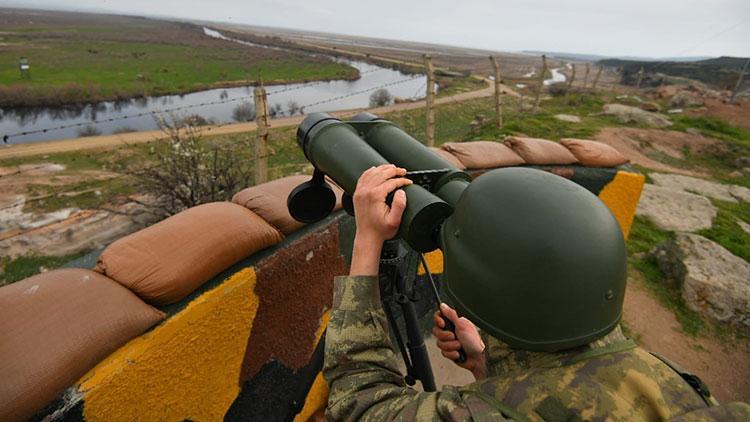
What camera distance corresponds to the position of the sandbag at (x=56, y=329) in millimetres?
1074

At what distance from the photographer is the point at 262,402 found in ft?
6.78

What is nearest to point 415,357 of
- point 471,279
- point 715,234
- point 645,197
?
point 471,279

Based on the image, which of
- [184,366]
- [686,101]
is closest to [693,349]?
[184,366]

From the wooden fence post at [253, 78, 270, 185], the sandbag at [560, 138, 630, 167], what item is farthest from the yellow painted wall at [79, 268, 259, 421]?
the sandbag at [560, 138, 630, 167]

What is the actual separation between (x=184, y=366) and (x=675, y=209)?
20.7ft

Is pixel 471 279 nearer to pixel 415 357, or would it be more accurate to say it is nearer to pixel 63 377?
pixel 415 357

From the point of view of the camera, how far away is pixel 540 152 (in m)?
3.65

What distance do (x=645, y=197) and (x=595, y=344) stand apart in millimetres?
5954

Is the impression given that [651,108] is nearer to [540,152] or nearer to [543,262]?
[540,152]

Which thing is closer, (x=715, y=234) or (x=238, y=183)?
(x=715, y=234)

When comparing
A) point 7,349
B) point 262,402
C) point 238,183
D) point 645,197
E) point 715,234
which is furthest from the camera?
point 238,183

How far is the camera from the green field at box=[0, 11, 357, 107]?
73.3 feet

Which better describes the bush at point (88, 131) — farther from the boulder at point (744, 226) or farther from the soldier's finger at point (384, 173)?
the boulder at point (744, 226)

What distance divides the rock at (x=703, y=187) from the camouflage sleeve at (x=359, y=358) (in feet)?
23.1
